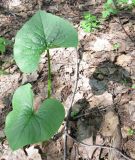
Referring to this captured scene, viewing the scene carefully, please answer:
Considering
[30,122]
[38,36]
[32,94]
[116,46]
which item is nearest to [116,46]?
[116,46]

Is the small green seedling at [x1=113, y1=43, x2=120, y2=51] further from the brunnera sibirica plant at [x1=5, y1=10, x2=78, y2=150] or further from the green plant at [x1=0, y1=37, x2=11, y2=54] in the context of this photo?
the green plant at [x1=0, y1=37, x2=11, y2=54]

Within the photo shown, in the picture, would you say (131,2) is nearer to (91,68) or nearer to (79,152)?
(91,68)

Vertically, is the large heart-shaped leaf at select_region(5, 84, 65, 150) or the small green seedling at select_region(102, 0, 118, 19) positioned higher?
the small green seedling at select_region(102, 0, 118, 19)

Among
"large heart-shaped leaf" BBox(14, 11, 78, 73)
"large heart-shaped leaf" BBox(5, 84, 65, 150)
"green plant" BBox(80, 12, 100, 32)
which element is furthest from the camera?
"green plant" BBox(80, 12, 100, 32)

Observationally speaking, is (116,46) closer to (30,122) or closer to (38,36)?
(38,36)

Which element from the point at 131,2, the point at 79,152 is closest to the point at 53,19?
the point at 79,152

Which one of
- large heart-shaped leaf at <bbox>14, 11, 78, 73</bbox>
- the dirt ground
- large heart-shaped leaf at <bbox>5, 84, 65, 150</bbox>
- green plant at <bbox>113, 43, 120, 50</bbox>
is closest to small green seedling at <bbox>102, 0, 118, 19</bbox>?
the dirt ground

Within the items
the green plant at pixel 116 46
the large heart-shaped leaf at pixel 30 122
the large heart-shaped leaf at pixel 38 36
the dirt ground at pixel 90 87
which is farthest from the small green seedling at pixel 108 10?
the large heart-shaped leaf at pixel 30 122

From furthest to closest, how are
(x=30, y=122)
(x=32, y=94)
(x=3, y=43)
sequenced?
(x=3, y=43) < (x=32, y=94) < (x=30, y=122)

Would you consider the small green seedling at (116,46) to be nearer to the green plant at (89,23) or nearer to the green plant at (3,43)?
the green plant at (89,23)
